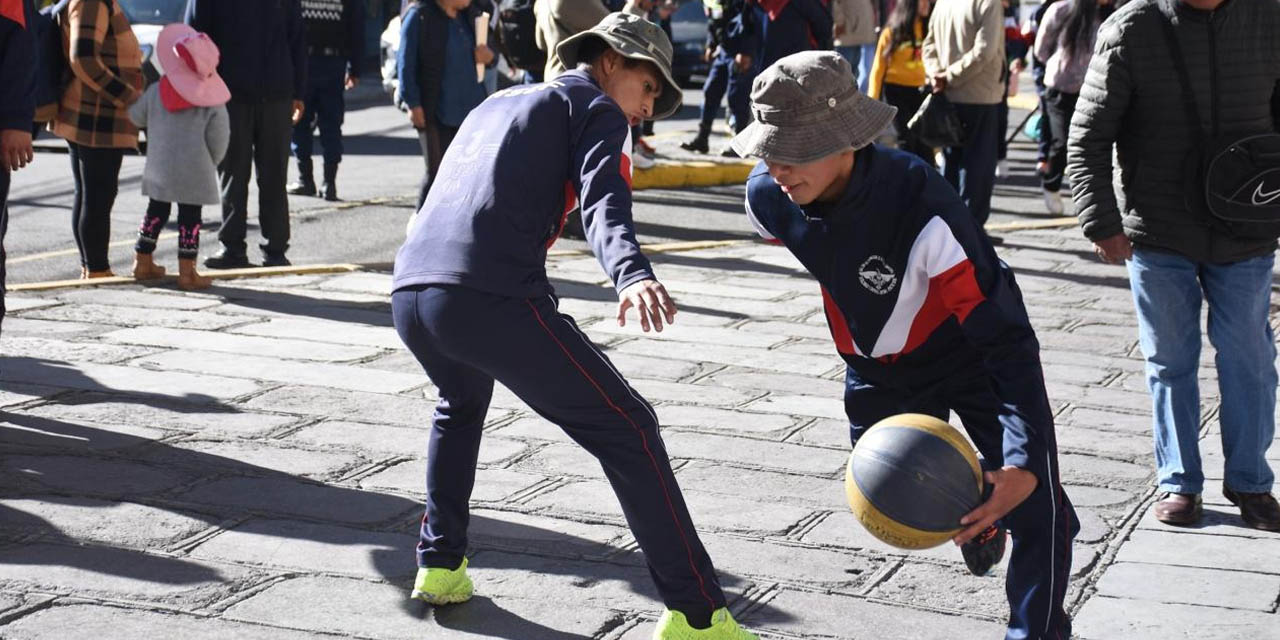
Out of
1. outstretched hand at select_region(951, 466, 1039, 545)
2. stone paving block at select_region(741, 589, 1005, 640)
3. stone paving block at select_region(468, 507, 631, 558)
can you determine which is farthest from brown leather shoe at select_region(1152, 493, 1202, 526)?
outstretched hand at select_region(951, 466, 1039, 545)

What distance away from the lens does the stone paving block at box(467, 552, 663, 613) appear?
178 inches

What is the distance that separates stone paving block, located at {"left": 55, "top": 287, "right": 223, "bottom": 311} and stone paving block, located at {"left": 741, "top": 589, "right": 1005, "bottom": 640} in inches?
184

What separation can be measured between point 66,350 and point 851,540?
12.5 feet

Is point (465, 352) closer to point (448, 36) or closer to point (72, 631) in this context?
point (72, 631)

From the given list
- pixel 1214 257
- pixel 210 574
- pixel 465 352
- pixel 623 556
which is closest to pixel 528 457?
pixel 623 556

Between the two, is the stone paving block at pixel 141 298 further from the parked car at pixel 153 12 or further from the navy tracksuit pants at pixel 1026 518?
the parked car at pixel 153 12

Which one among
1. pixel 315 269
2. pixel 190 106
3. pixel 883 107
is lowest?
pixel 315 269

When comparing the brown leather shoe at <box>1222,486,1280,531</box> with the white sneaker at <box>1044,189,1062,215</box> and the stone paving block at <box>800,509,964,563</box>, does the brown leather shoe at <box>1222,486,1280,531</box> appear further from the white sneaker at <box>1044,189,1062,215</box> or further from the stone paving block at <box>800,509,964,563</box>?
the white sneaker at <box>1044,189,1062,215</box>

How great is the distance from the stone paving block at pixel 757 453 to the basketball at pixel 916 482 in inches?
85.9

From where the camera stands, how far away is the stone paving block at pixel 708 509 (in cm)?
518

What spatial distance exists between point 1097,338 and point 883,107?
186 inches

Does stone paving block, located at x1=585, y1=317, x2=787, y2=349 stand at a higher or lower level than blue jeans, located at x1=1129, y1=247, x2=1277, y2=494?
lower

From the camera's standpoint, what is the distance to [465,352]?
13.2 feet

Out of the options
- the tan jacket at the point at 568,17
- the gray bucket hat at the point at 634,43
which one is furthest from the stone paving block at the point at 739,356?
the gray bucket hat at the point at 634,43
